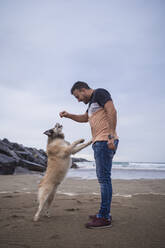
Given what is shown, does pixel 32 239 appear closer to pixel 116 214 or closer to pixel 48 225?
pixel 48 225

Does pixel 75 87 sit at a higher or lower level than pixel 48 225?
higher

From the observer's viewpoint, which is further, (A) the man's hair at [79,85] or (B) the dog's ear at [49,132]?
(B) the dog's ear at [49,132]

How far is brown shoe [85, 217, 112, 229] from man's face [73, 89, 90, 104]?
209 cm

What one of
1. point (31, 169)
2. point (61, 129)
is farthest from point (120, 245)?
point (31, 169)

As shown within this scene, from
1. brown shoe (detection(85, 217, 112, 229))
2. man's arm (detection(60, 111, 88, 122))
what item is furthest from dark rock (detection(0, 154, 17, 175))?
brown shoe (detection(85, 217, 112, 229))

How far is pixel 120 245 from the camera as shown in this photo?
2.56m

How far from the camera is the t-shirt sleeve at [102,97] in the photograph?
3553 millimetres

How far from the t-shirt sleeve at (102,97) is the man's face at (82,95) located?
0.31 meters

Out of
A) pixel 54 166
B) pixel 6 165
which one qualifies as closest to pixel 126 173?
pixel 6 165

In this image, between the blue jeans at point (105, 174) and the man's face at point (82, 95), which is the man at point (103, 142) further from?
the man's face at point (82, 95)

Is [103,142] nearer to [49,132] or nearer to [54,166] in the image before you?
[54,166]

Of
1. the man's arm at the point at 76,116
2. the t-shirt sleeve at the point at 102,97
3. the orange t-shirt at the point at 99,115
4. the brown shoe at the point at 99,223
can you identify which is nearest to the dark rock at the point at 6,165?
the man's arm at the point at 76,116

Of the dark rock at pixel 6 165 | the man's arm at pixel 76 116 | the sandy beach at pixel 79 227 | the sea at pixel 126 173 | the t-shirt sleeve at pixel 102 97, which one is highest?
the t-shirt sleeve at pixel 102 97

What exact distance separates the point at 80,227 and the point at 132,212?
53.4 inches
